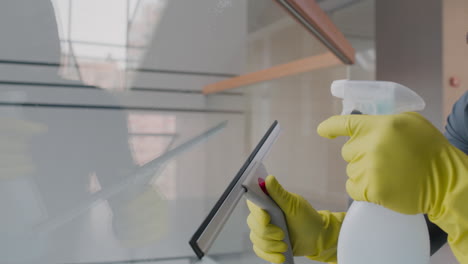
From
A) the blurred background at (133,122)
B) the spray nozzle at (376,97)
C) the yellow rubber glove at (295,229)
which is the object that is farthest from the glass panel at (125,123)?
the spray nozzle at (376,97)

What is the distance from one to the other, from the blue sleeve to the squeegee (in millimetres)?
398

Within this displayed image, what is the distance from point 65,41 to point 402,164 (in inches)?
18.8

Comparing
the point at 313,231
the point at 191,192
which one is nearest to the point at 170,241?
the point at 191,192

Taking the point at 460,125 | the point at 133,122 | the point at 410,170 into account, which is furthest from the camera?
the point at 460,125

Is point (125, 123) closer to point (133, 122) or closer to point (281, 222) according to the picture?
point (133, 122)

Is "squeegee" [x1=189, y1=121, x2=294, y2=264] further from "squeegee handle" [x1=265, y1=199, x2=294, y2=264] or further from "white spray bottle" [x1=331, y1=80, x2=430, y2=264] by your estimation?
"white spray bottle" [x1=331, y1=80, x2=430, y2=264]

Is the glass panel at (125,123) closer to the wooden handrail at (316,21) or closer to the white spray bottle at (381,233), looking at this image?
the wooden handrail at (316,21)

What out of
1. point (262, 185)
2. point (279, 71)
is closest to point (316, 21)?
point (279, 71)

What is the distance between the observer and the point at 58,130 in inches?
19.8

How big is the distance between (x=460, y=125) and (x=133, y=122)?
0.69 metres

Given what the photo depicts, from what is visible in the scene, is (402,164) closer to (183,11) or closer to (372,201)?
(372,201)

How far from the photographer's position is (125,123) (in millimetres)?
624

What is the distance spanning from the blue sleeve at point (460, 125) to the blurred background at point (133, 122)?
44 cm

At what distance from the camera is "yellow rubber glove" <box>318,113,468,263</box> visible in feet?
1.77
